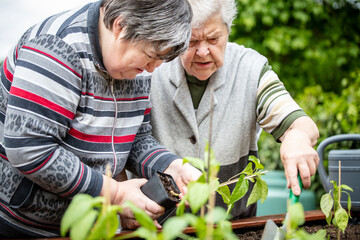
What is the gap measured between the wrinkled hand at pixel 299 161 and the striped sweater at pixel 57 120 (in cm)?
48

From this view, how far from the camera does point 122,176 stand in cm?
157

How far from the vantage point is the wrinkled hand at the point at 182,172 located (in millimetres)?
1239

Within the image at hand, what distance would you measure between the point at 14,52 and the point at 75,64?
198mm

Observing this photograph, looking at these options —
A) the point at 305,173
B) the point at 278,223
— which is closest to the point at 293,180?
the point at 305,173

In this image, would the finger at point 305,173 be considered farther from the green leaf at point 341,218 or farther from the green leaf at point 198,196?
the green leaf at point 198,196

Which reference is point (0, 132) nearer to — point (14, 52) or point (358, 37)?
point (14, 52)

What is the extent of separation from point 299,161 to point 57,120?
0.66m

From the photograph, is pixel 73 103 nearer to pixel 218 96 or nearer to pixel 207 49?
pixel 207 49

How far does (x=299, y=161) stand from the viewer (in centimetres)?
109

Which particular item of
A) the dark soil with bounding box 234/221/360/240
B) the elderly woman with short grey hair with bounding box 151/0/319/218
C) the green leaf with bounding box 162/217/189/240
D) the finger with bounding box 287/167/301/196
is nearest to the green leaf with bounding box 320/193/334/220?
the finger with bounding box 287/167/301/196

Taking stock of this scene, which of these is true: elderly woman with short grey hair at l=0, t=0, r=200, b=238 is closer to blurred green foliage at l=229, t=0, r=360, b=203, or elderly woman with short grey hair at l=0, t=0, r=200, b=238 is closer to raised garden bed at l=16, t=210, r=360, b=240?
raised garden bed at l=16, t=210, r=360, b=240

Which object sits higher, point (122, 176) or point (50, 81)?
point (50, 81)

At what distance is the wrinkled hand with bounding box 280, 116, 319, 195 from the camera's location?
1.07 m

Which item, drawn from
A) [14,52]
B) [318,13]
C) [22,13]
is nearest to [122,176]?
[14,52]
